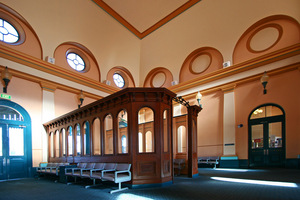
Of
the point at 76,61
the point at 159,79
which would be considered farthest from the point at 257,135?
the point at 76,61

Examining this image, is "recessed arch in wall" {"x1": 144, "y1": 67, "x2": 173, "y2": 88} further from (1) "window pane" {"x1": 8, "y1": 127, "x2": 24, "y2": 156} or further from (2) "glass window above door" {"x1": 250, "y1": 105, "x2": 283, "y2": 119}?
(1) "window pane" {"x1": 8, "y1": 127, "x2": 24, "y2": 156}

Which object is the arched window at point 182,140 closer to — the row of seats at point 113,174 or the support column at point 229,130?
the support column at point 229,130

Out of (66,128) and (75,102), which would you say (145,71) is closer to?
(75,102)

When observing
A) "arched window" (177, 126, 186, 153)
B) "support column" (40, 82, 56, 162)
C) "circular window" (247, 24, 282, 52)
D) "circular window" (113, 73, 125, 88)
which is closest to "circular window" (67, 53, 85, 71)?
"support column" (40, 82, 56, 162)

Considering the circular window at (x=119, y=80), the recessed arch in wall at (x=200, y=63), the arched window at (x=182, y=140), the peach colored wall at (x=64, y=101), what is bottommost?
the arched window at (x=182, y=140)

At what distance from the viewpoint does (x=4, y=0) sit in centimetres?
912

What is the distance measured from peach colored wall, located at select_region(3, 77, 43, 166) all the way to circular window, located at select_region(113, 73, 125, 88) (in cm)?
616

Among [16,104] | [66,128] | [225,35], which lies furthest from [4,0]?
[225,35]

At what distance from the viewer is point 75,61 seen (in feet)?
42.9

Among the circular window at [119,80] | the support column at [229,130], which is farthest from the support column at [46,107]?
the support column at [229,130]

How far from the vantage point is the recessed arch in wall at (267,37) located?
9902mm

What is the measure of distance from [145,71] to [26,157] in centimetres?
1088

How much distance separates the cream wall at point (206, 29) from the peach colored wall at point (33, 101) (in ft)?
29.6

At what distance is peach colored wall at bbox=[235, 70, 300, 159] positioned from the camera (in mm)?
9273
